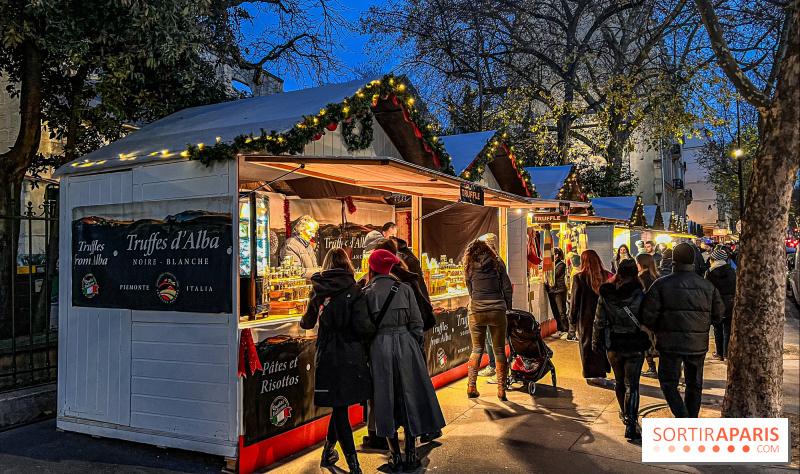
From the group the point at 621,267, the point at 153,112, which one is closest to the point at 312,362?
the point at 621,267

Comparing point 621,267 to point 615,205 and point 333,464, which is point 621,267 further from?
point 615,205

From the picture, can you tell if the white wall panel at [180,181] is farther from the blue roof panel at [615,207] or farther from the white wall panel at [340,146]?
the blue roof panel at [615,207]

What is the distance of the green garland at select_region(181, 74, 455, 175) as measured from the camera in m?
4.82

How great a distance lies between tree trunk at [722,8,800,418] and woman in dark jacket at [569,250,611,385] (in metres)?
1.56

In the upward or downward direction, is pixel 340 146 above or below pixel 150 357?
above

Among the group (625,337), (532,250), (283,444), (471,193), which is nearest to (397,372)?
(283,444)

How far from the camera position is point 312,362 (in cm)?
551

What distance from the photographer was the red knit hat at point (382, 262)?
4781 mm

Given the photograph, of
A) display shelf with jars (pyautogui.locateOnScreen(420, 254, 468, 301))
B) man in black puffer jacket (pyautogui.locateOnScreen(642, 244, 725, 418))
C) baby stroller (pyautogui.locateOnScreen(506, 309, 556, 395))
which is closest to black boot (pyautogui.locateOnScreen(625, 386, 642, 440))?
man in black puffer jacket (pyautogui.locateOnScreen(642, 244, 725, 418))

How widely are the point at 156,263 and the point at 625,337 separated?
4.37 meters

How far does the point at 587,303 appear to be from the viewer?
7273mm

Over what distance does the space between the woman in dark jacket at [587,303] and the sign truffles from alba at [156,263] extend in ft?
13.6

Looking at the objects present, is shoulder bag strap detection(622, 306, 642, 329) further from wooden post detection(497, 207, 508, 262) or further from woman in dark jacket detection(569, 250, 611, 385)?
wooden post detection(497, 207, 508, 262)

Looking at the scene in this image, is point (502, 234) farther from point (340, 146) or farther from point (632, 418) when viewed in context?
point (632, 418)
